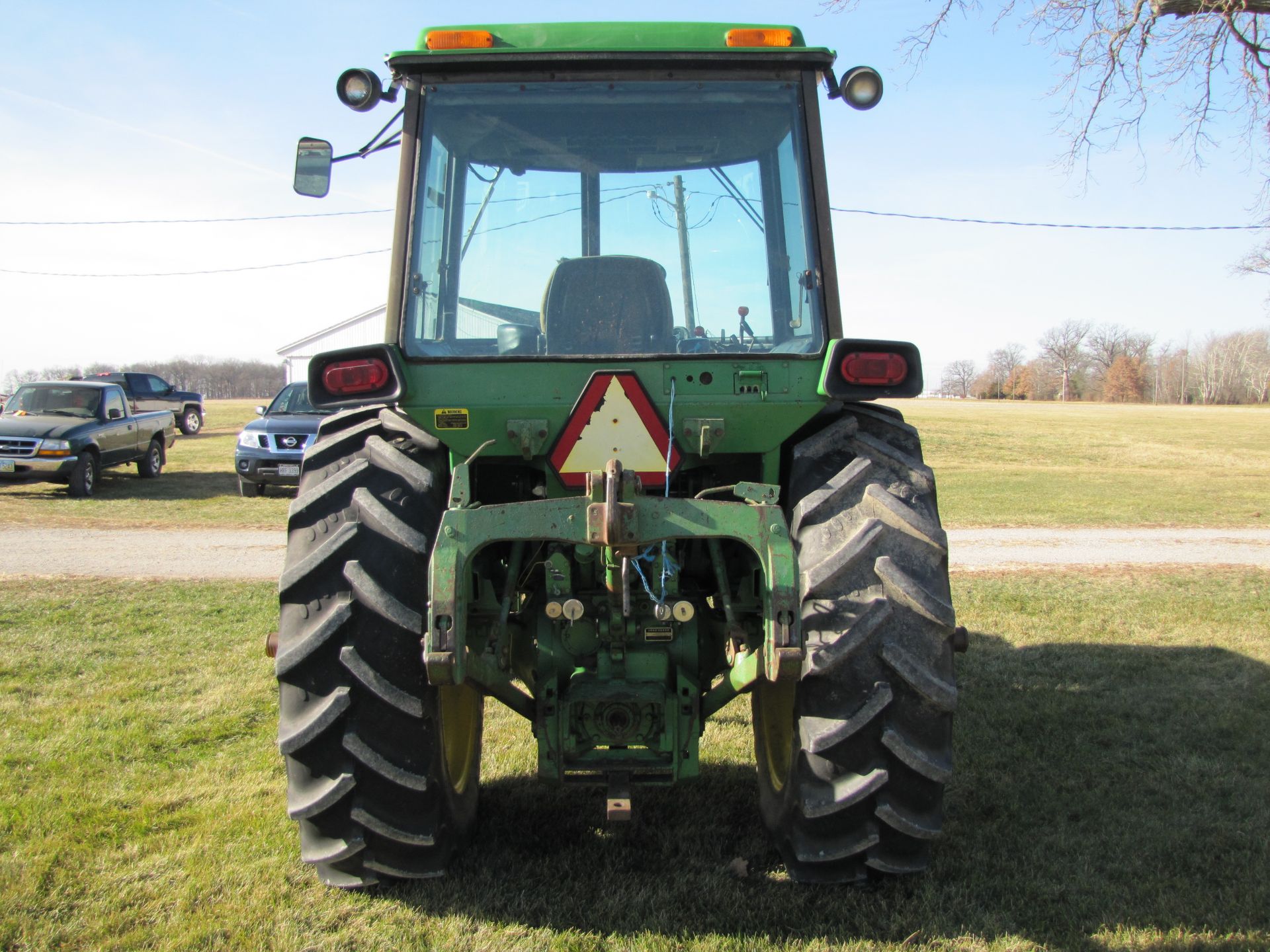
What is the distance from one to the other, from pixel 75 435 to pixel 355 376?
14.6m

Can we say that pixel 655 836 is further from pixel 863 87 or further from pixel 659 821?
Answer: pixel 863 87

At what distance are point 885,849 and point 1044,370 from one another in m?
99.5

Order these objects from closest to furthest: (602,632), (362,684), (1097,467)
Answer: (362,684), (602,632), (1097,467)

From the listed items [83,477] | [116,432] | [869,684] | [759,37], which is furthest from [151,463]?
[869,684]

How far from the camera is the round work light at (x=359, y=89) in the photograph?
341 cm

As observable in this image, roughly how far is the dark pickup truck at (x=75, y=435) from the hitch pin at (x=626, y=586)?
14920mm

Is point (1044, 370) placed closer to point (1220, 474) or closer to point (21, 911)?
point (1220, 474)

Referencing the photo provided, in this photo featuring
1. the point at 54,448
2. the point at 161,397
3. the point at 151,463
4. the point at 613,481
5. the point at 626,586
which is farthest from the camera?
the point at 161,397

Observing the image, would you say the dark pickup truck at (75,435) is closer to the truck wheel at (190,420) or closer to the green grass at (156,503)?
the green grass at (156,503)

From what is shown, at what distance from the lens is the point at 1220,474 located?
22.2 meters

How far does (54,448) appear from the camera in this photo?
49.2ft

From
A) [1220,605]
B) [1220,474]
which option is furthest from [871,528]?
[1220,474]

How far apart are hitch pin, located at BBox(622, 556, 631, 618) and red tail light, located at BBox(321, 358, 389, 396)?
0.95 meters

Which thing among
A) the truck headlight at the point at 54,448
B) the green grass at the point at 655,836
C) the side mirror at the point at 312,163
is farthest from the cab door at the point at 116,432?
the side mirror at the point at 312,163
